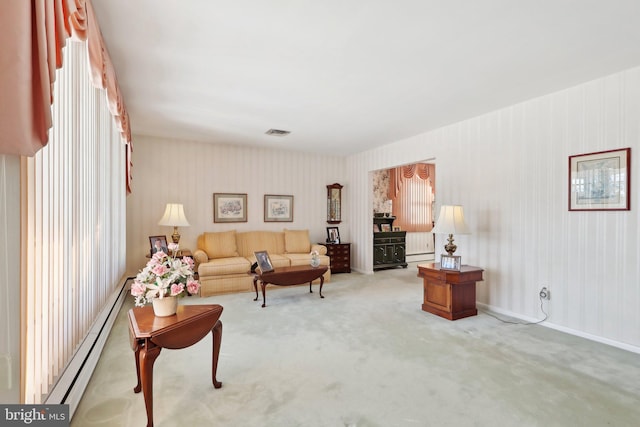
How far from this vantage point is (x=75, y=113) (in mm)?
1989

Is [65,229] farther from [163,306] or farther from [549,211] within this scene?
[549,211]

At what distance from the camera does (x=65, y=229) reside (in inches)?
72.8

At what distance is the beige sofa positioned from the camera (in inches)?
192

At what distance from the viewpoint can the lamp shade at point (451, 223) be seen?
373 centimetres

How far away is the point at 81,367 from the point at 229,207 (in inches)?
163

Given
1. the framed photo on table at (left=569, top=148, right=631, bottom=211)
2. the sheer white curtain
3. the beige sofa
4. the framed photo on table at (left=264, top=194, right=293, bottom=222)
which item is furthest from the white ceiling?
the framed photo on table at (left=264, top=194, right=293, bottom=222)

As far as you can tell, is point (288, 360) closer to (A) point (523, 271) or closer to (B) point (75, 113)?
(B) point (75, 113)

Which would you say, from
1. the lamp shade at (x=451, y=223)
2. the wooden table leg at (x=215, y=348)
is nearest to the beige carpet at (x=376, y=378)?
the wooden table leg at (x=215, y=348)

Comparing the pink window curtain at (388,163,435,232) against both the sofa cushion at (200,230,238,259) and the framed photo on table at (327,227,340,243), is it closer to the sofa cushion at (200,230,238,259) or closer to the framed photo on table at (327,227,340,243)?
the framed photo on table at (327,227,340,243)

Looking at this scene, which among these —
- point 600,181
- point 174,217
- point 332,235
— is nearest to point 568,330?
point 600,181

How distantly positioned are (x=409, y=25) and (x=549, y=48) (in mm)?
1246

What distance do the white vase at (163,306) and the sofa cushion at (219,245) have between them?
3524 mm

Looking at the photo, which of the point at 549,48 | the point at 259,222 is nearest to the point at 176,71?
the point at 549,48

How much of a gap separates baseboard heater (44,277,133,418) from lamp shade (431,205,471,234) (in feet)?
11.4
